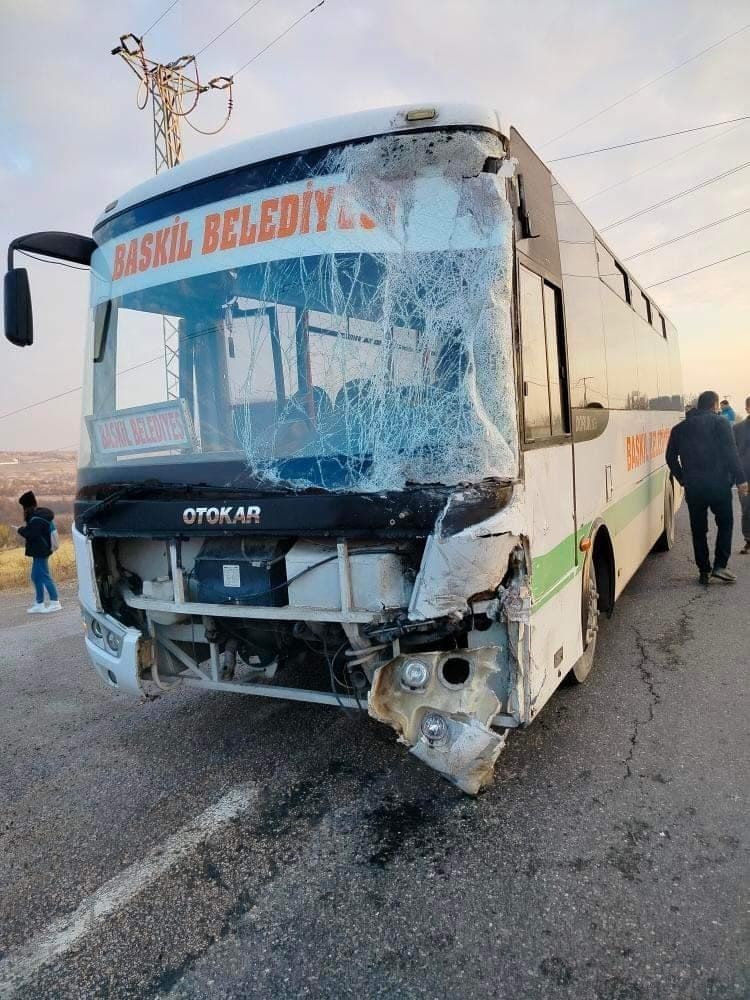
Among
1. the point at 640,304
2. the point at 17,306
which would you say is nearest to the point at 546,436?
the point at 17,306

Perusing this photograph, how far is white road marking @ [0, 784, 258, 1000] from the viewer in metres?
2.61

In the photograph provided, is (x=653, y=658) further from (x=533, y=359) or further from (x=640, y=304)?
(x=640, y=304)

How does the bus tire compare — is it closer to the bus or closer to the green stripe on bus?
the green stripe on bus

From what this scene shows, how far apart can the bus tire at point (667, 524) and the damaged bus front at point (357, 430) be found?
23.3ft

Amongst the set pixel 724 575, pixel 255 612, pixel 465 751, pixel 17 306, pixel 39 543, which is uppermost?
pixel 17 306

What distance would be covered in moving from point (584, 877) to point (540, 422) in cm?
208

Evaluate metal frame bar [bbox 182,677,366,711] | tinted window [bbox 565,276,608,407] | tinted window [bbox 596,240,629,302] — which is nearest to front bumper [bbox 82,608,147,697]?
metal frame bar [bbox 182,677,366,711]

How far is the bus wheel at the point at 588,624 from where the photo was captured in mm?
4586

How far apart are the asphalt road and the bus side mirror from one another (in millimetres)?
2671

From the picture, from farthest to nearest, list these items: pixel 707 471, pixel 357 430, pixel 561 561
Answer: pixel 707 471, pixel 561 561, pixel 357 430

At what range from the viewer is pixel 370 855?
3.15 meters

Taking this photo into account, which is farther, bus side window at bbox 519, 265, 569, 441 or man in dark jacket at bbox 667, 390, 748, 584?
man in dark jacket at bbox 667, 390, 748, 584

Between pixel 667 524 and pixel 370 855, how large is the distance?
7.91 meters

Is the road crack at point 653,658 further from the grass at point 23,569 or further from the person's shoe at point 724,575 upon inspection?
the grass at point 23,569
